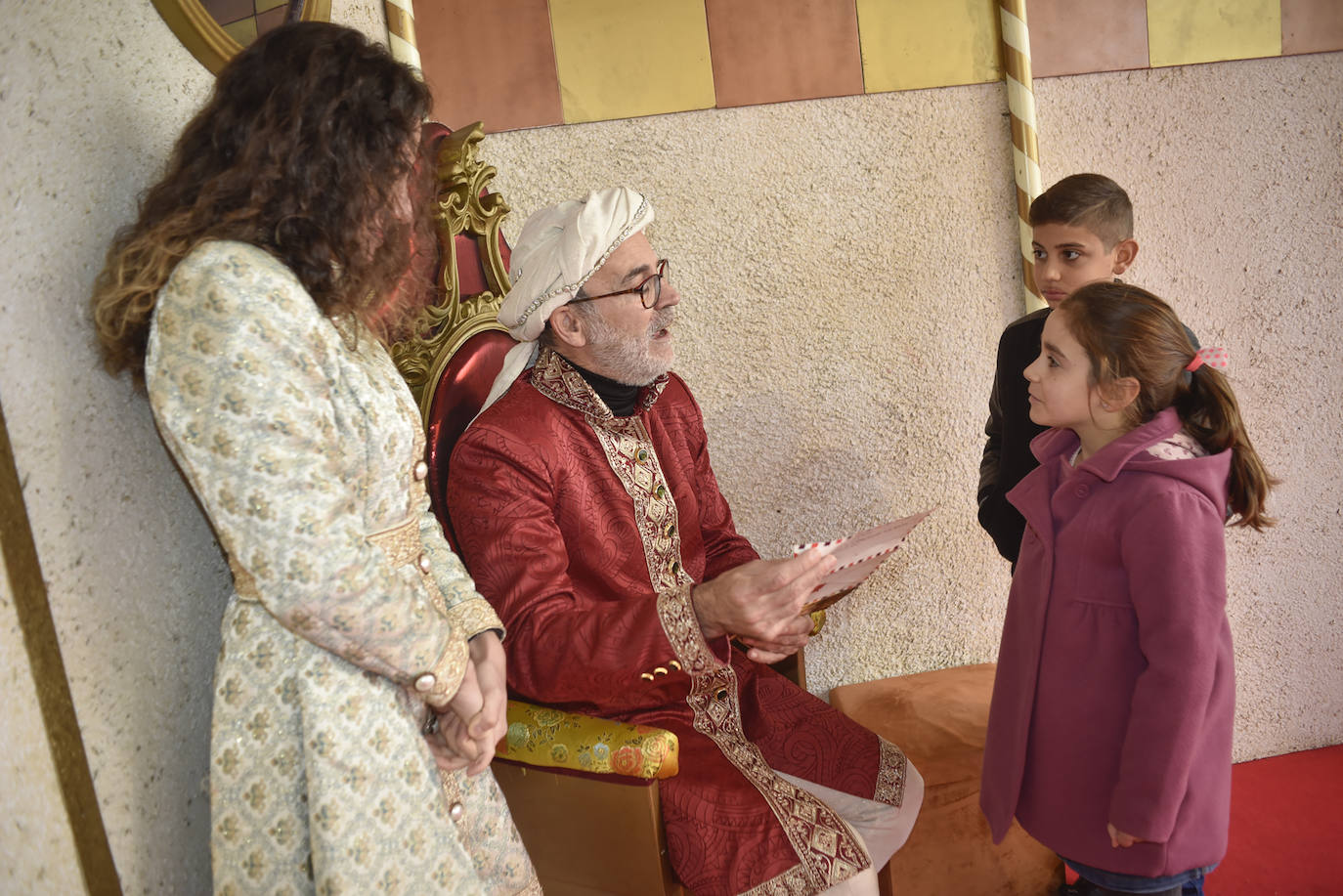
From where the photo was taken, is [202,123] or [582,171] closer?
[202,123]

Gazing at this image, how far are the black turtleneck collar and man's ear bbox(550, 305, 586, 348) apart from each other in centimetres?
6

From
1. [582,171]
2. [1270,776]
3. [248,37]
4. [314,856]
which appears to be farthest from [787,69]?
[1270,776]

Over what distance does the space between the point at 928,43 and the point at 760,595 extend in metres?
2.15

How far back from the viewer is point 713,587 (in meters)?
1.76

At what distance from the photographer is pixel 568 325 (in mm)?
2164

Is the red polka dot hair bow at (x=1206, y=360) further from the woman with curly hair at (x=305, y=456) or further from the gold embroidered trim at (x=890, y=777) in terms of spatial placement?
the woman with curly hair at (x=305, y=456)

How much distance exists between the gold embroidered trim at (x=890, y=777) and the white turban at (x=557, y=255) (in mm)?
1173

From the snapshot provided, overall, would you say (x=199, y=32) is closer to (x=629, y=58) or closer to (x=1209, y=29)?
(x=629, y=58)

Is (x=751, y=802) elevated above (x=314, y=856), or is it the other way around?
(x=314, y=856)

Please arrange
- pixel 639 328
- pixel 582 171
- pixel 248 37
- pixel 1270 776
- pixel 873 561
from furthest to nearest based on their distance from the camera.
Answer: pixel 1270 776 → pixel 582 171 → pixel 639 328 → pixel 873 561 → pixel 248 37

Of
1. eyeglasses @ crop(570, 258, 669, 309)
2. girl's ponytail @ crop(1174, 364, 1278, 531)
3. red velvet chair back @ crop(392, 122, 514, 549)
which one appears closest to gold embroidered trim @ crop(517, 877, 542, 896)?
red velvet chair back @ crop(392, 122, 514, 549)

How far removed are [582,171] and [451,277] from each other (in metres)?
0.82

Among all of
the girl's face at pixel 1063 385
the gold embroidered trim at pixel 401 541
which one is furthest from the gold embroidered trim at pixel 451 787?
the girl's face at pixel 1063 385

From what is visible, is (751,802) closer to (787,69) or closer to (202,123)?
(202,123)
